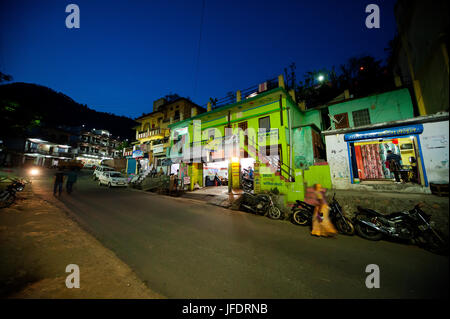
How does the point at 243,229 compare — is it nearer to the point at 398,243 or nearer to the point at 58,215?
the point at 398,243

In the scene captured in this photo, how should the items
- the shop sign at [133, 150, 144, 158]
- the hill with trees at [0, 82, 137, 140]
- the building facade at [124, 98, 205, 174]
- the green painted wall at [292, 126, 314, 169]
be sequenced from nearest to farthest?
the hill with trees at [0, 82, 137, 140] < the green painted wall at [292, 126, 314, 169] < the building facade at [124, 98, 205, 174] < the shop sign at [133, 150, 144, 158]

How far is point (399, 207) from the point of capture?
5332 millimetres

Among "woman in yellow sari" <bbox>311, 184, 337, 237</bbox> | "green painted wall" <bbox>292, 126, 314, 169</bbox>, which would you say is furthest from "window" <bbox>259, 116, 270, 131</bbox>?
"woman in yellow sari" <bbox>311, 184, 337, 237</bbox>

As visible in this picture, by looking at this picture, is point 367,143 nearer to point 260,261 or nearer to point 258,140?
point 258,140

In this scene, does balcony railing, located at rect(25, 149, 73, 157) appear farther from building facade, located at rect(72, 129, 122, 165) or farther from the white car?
the white car

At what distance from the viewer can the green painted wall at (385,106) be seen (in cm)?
1143

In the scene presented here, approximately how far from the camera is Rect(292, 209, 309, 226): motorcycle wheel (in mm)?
6627

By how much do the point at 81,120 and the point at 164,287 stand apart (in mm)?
109484

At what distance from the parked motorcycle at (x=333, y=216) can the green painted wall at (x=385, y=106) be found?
10.4 metres

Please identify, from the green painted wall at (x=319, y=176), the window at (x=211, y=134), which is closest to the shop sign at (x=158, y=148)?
the window at (x=211, y=134)

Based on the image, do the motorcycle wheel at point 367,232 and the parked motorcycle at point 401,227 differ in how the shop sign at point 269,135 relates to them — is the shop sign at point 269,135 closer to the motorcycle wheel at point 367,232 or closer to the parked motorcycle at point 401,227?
the parked motorcycle at point 401,227

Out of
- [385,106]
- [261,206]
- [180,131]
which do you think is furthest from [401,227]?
[180,131]

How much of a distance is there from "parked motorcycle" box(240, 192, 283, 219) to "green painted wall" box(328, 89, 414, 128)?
10.7 m
